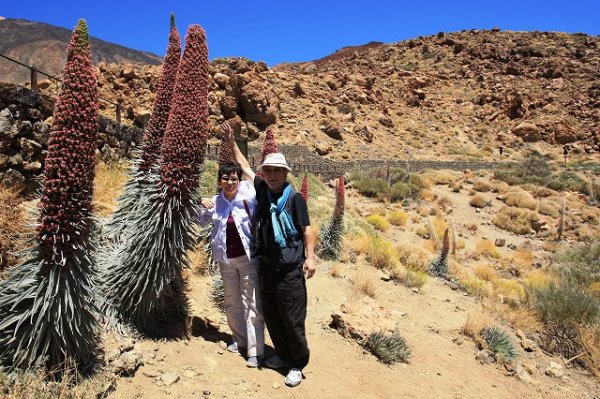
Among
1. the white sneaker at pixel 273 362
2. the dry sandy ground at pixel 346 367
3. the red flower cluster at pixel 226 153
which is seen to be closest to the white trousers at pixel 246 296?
the white sneaker at pixel 273 362

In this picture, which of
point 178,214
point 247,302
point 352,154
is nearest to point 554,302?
point 247,302

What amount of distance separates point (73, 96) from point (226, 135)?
143cm

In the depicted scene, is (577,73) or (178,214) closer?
(178,214)

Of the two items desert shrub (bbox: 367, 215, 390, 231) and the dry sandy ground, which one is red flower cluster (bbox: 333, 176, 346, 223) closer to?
the dry sandy ground

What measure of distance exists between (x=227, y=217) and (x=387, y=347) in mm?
2549

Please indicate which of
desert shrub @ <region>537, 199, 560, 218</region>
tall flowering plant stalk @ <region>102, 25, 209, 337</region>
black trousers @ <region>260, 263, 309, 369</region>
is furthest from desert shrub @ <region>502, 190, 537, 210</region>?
tall flowering plant stalk @ <region>102, 25, 209, 337</region>

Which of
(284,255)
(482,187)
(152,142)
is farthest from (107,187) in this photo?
(482,187)

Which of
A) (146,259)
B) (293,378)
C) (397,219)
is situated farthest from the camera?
(397,219)

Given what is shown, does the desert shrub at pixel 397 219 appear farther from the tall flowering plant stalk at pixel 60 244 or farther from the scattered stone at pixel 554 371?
the tall flowering plant stalk at pixel 60 244

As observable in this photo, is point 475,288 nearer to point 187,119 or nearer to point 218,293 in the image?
point 218,293

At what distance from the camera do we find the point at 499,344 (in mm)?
5719

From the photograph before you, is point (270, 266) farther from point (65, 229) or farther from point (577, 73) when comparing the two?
point (577, 73)

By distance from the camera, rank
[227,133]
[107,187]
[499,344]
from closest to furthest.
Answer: [227,133]
[499,344]
[107,187]

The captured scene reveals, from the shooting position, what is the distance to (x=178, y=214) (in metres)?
3.36
